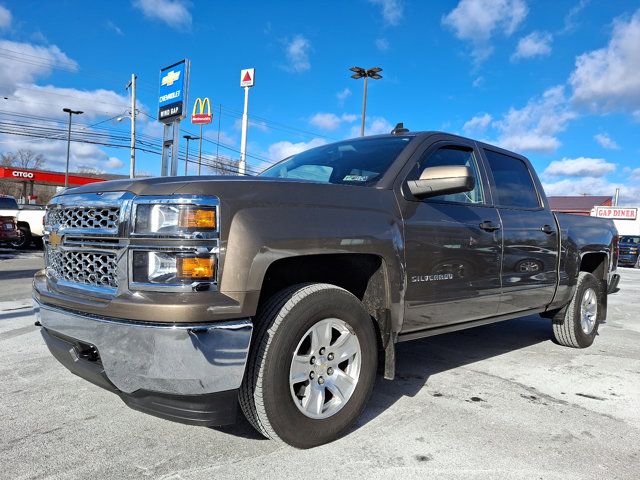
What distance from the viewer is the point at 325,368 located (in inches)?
106

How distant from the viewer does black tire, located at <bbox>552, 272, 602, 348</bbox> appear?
5145 mm

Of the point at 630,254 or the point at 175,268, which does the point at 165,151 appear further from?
the point at 630,254

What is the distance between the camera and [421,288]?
10.5 feet

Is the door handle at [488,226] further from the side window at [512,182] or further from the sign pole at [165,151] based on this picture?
the sign pole at [165,151]

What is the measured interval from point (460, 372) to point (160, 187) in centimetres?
302

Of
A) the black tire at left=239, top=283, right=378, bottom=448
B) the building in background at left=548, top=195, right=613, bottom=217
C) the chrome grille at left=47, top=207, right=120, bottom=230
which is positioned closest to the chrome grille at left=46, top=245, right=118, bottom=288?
the chrome grille at left=47, top=207, right=120, bottom=230

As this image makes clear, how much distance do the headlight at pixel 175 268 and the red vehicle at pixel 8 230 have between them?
Result: 15.5 m

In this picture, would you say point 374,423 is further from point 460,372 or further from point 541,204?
point 541,204

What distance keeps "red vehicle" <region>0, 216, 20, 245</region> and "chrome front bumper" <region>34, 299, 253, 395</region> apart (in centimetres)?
1526

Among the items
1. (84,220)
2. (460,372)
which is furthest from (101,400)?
(460,372)

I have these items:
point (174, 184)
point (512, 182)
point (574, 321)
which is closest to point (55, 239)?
point (174, 184)

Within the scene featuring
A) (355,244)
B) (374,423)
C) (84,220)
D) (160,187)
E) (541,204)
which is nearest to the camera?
(160,187)

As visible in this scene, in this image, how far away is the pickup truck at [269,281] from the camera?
7.32ft

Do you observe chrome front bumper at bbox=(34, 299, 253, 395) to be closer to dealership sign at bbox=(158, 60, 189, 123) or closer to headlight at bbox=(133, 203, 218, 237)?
headlight at bbox=(133, 203, 218, 237)
